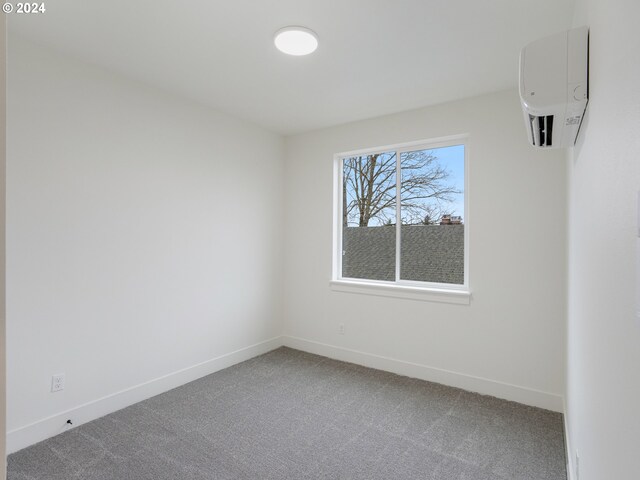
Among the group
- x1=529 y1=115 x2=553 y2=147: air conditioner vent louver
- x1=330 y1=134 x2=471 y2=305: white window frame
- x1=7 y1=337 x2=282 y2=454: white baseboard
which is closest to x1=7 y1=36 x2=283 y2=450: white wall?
x1=7 y1=337 x2=282 y2=454: white baseboard

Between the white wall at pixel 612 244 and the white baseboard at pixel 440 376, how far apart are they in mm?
1683

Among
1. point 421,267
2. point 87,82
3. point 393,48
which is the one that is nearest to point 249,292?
point 421,267

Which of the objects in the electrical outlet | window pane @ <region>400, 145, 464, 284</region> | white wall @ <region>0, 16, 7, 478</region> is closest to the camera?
white wall @ <region>0, 16, 7, 478</region>

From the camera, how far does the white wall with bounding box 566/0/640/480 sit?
663mm

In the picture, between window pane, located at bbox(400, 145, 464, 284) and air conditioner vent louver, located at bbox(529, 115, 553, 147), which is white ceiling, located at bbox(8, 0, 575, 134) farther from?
air conditioner vent louver, located at bbox(529, 115, 553, 147)

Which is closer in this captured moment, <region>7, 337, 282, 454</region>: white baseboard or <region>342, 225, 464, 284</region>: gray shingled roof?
<region>7, 337, 282, 454</region>: white baseboard

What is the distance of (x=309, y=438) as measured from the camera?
2.42 m

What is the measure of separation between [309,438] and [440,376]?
148cm

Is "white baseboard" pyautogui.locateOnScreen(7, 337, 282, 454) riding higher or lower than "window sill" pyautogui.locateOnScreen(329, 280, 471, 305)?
lower

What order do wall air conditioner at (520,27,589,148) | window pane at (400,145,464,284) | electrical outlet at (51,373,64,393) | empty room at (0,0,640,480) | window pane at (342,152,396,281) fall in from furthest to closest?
1. window pane at (342,152,396,281)
2. window pane at (400,145,464,284)
3. electrical outlet at (51,373,64,393)
4. empty room at (0,0,640,480)
5. wall air conditioner at (520,27,589,148)

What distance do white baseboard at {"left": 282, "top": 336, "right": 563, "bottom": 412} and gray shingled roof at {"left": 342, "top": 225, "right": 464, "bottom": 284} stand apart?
2.73 ft

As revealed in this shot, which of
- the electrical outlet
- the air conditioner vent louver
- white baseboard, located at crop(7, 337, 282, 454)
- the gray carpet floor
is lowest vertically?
the gray carpet floor

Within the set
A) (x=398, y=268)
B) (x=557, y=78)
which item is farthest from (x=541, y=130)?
(x=398, y=268)

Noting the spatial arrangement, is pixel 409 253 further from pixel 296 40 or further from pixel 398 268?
pixel 296 40
